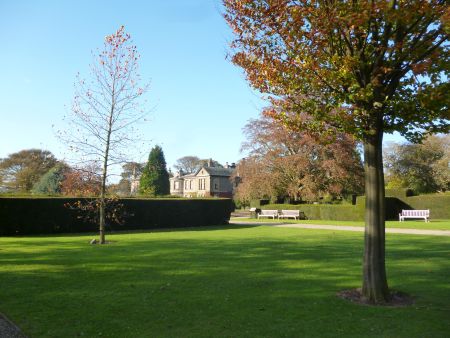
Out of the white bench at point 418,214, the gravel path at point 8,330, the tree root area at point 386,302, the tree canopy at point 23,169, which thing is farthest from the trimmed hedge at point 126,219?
the tree canopy at point 23,169

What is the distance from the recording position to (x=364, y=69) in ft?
21.7

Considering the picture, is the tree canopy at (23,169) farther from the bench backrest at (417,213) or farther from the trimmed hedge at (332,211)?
the bench backrest at (417,213)

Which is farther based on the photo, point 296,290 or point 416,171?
point 416,171

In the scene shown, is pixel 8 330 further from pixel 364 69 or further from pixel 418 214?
pixel 418 214

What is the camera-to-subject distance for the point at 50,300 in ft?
21.3

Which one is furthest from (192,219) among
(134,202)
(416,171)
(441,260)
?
(416,171)

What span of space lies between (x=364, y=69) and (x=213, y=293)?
4399 millimetres

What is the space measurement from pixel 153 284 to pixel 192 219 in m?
18.5

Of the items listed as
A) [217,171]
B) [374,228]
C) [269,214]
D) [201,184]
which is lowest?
[269,214]

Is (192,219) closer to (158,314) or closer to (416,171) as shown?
(158,314)

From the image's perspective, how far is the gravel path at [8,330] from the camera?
4.88m

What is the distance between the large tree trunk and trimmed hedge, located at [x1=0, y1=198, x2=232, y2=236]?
16125 mm

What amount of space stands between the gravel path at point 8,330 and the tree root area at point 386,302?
4.71 m

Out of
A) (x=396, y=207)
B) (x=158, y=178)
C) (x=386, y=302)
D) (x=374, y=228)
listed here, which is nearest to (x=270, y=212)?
(x=396, y=207)
